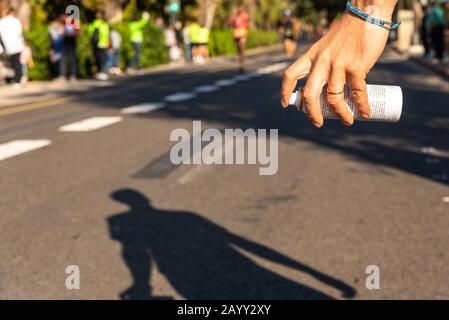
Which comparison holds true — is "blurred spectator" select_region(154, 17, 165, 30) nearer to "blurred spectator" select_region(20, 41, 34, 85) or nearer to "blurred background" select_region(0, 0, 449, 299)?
"blurred spectator" select_region(20, 41, 34, 85)

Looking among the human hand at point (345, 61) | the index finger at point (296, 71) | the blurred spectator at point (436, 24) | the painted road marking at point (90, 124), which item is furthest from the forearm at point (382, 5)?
the blurred spectator at point (436, 24)

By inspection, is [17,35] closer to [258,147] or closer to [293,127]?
[293,127]

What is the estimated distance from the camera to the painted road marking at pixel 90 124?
1141cm

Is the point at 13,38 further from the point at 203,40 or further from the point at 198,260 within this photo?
the point at 203,40

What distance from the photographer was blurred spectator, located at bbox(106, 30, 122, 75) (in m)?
24.6

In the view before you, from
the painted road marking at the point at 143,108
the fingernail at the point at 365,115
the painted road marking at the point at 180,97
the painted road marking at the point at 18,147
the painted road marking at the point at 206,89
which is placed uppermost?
the fingernail at the point at 365,115

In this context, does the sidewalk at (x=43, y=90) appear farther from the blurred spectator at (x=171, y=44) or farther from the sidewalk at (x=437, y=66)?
the blurred spectator at (x=171, y=44)

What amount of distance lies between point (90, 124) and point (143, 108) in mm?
2260

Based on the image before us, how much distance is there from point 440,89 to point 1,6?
12629 millimetres

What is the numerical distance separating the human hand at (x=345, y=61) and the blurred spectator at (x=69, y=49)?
20.5m

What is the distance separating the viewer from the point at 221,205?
659 cm

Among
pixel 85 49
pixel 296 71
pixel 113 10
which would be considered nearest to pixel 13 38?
pixel 85 49

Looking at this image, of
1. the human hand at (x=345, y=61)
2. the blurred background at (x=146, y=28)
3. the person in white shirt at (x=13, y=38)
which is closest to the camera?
the human hand at (x=345, y=61)
